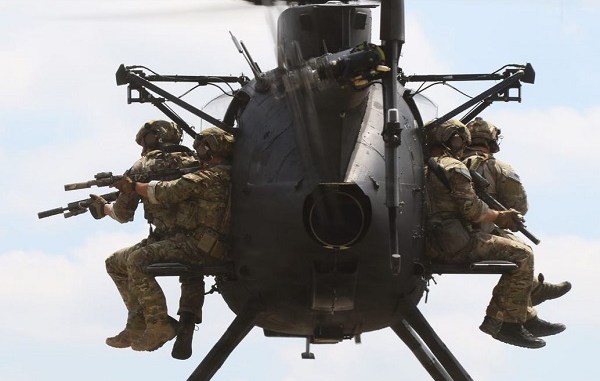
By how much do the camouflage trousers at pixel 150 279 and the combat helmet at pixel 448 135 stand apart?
10.8ft

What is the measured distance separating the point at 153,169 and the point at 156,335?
7.08ft

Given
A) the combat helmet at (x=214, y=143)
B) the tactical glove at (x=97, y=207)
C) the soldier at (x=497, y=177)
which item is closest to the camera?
the combat helmet at (x=214, y=143)

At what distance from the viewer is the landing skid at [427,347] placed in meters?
27.9

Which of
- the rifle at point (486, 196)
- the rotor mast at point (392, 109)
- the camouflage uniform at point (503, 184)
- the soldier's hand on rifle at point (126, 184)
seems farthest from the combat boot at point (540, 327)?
the soldier's hand on rifle at point (126, 184)

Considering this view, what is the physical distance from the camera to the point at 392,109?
25.6 meters

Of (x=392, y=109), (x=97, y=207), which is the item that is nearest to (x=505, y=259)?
(x=392, y=109)

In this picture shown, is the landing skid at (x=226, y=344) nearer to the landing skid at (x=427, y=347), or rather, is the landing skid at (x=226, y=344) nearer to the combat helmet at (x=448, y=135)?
the landing skid at (x=427, y=347)

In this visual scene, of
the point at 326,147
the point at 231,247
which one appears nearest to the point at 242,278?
the point at 231,247

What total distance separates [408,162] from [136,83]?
166 inches

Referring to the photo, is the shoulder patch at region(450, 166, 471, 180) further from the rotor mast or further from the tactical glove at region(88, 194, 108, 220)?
the tactical glove at region(88, 194, 108, 220)

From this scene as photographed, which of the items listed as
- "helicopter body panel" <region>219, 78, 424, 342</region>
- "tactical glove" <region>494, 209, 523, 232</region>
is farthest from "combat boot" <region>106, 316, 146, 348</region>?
"tactical glove" <region>494, 209, 523, 232</region>

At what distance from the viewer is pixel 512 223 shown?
90.6 ft

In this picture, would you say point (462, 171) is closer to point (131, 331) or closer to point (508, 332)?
point (508, 332)

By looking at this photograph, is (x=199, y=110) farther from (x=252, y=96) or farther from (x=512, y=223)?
(x=512, y=223)
